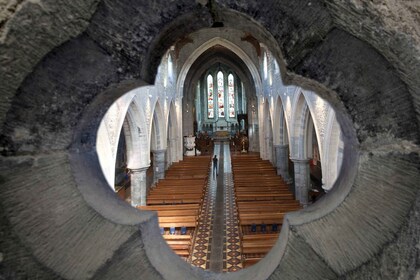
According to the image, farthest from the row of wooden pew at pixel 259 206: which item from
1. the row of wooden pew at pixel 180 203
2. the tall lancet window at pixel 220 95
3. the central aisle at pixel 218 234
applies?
the tall lancet window at pixel 220 95

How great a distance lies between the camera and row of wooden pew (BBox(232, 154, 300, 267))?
5.70 meters

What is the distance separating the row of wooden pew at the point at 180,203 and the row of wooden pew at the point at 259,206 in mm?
1433

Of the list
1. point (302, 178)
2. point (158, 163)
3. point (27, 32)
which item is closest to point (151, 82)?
point (27, 32)

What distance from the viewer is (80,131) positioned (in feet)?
4.16

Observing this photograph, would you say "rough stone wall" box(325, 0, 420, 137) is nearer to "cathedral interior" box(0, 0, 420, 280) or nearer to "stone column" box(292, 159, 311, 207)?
"cathedral interior" box(0, 0, 420, 280)

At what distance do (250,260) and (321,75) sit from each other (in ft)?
15.6

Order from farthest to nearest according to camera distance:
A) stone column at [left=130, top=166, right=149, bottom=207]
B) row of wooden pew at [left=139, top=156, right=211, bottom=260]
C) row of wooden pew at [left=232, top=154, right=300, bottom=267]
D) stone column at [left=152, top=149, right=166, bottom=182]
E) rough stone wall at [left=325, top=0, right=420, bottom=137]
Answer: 1. stone column at [left=152, top=149, right=166, bottom=182]
2. stone column at [left=130, top=166, right=149, bottom=207]
3. row of wooden pew at [left=139, top=156, right=211, bottom=260]
4. row of wooden pew at [left=232, top=154, right=300, bottom=267]
5. rough stone wall at [left=325, top=0, right=420, bottom=137]

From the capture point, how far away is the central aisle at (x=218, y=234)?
6.08m

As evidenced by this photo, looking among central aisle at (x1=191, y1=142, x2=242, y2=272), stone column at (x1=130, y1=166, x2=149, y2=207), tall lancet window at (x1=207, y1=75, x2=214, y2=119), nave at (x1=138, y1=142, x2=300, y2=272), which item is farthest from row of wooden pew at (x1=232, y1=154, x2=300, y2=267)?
tall lancet window at (x1=207, y1=75, x2=214, y2=119)

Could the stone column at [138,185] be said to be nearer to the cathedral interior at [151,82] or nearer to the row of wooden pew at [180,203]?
the row of wooden pew at [180,203]

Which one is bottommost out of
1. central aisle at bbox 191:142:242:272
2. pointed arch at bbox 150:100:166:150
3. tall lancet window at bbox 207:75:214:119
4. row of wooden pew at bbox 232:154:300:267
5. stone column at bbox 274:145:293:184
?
central aisle at bbox 191:142:242:272

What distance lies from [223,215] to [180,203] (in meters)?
1.65

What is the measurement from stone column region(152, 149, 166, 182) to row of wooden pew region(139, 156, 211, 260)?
53 centimetres

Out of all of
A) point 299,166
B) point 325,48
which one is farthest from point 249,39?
point 325,48
